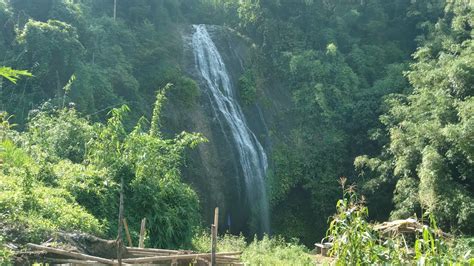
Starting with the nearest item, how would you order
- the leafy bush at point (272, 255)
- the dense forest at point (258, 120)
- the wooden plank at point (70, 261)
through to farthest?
1. the wooden plank at point (70, 261)
2. the dense forest at point (258, 120)
3. the leafy bush at point (272, 255)

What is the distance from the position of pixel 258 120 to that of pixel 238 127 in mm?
1748

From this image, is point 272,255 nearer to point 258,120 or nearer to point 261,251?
point 261,251

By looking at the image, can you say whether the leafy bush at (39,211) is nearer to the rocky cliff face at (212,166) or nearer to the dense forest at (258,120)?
the dense forest at (258,120)

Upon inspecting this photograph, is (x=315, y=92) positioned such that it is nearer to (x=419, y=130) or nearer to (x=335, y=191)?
(x=335, y=191)

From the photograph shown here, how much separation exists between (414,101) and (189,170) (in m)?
7.73

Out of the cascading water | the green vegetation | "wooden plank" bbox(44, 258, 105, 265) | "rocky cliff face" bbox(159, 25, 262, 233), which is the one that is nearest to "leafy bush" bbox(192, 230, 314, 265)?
the green vegetation

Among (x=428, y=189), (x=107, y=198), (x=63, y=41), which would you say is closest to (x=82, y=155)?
(x=107, y=198)

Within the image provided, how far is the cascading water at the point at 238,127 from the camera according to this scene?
17859 millimetres

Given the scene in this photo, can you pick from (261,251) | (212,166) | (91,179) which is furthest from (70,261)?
(212,166)

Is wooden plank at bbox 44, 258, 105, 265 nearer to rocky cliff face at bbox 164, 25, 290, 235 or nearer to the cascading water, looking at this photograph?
rocky cliff face at bbox 164, 25, 290, 235

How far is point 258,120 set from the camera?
20.1 metres

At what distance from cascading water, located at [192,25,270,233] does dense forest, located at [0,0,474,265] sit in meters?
0.35

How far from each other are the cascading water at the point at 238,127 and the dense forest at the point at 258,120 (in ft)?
1.14

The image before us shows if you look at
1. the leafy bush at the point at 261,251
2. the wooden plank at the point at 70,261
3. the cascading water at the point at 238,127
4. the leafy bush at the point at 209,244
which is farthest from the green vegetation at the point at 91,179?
the cascading water at the point at 238,127
